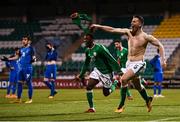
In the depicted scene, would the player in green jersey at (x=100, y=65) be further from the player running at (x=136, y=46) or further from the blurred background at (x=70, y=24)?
the blurred background at (x=70, y=24)

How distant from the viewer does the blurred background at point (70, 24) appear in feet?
145

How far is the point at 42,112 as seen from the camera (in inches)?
675

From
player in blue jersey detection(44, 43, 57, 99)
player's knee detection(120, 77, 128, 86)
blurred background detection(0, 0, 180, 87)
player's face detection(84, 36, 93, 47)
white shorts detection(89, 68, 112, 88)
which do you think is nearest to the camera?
player's knee detection(120, 77, 128, 86)

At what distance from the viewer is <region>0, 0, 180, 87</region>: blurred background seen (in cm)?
4424

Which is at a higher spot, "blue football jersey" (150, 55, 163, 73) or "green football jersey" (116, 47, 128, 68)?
"green football jersey" (116, 47, 128, 68)

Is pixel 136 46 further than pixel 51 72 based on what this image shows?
No

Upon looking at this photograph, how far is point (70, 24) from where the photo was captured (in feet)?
163

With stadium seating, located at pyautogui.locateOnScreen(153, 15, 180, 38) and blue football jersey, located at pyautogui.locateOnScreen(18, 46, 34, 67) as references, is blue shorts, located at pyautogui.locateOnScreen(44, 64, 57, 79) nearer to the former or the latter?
blue football jersey, located at pyautogui.locateOnScreen(18, 46, 34, 67)

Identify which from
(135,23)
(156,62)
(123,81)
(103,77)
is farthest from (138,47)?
(156,62)

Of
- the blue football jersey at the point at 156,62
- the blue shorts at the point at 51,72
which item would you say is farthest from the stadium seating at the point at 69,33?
the blue football jersey at the point at 156,62

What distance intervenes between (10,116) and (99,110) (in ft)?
11.1

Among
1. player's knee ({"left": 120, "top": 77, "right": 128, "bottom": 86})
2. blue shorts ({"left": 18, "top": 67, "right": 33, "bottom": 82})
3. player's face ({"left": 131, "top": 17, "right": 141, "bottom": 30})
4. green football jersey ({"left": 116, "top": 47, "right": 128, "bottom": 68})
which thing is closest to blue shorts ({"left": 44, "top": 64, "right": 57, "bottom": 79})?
blue shorts ({"left": 18, "top": 67, "right": 33, "bottom": 82})

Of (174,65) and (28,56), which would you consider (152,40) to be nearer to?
(28,56)

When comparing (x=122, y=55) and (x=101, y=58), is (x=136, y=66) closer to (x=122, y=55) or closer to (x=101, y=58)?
(x=101, y=58)
